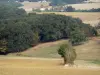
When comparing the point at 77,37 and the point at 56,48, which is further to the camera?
the point at 77,37

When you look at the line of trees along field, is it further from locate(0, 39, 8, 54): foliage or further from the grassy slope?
the grassy slope

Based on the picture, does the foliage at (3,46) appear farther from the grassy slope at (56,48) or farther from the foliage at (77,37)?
→ the foliage at (77,37)

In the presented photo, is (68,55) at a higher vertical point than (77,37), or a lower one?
higher

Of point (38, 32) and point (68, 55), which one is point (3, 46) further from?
point (68, 55)

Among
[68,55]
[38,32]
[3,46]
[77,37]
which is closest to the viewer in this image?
[68,55]

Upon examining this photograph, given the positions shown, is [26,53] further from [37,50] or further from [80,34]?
[80,34]

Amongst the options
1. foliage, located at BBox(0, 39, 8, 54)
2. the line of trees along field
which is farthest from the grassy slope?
foliage, located at BBox(0, 39, 8, 54)

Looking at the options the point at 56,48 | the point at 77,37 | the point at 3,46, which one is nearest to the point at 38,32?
the point at 56,48

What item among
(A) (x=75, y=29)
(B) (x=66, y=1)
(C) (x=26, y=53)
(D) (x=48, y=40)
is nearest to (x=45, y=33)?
(D) (x=48, y=40)
